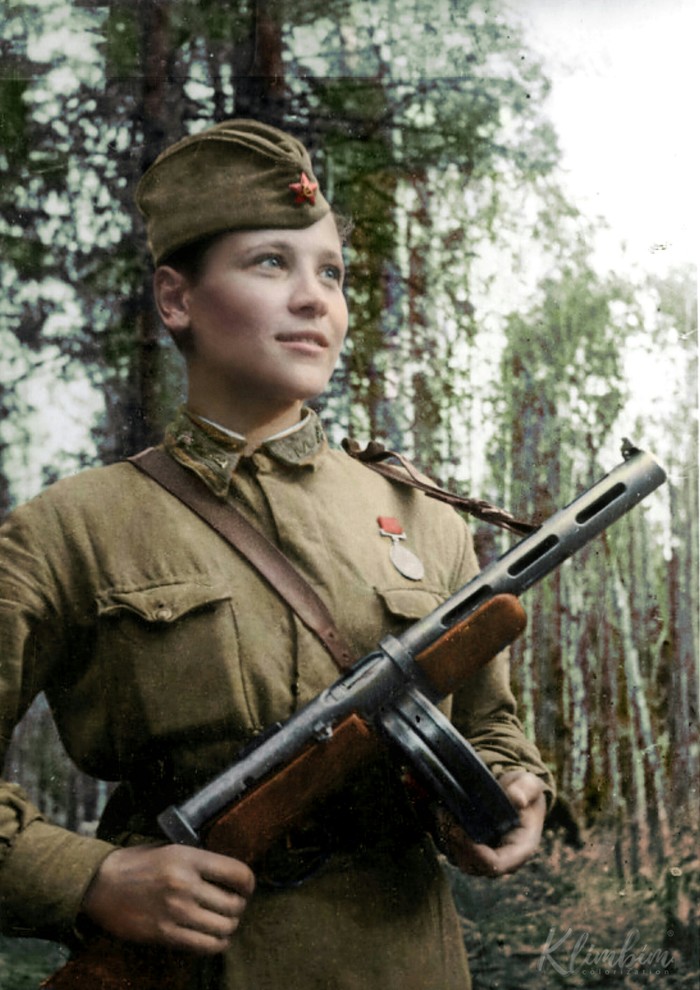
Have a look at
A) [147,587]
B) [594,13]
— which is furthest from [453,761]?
[594,13]

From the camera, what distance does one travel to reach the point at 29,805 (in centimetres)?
191

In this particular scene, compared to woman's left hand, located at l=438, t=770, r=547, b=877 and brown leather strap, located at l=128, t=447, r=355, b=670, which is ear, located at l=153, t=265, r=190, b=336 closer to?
brown leather strap, located at l=128, t=447, r=355, b=670

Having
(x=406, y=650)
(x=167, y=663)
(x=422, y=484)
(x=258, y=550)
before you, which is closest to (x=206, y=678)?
(x=167, y=663)

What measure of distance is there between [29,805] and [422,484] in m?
0.94

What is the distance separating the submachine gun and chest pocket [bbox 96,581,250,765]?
0.12 meters

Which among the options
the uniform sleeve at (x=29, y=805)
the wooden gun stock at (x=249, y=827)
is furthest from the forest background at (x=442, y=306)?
the wooden gun stock at (x=249, y=827)

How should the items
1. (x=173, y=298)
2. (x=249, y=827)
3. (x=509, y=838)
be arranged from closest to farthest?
1. (x=249, y=827)
2. (x=509, y=838)
3. (x=173, y=298)

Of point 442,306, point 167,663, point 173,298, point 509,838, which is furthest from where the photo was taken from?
point 442,306

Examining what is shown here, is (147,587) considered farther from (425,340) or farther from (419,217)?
(419,217)

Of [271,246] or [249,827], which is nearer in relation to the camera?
[249,827]

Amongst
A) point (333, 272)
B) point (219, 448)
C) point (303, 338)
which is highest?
point (333, 272)

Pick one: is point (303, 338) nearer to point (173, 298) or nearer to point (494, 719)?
point (173, 298)

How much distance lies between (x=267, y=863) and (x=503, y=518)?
2.63 feet
